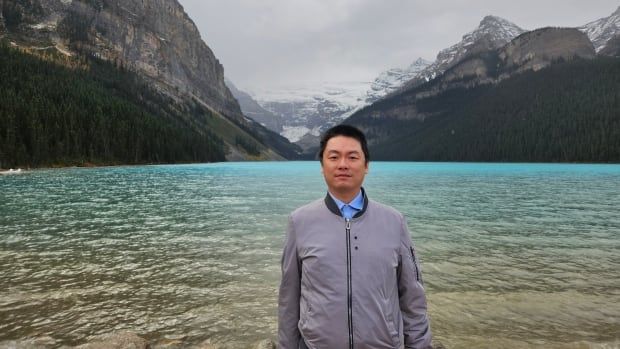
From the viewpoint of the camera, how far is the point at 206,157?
182750 millimetres

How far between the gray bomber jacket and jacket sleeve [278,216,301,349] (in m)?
0.01

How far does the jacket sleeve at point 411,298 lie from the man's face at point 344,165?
656mm

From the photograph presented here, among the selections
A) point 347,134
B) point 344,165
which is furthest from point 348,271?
point 347,134

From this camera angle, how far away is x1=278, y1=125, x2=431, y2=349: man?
12.6ft

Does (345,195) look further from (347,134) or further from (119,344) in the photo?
(119,344)

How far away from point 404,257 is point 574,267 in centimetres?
1459

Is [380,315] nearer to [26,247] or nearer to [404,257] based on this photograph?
[404,257]

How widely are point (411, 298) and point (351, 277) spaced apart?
32.4 inches

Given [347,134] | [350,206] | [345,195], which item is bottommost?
[350,206]

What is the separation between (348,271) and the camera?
386 centimetres

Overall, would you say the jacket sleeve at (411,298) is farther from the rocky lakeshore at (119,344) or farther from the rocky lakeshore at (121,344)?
the rocky lakeshore at (119,344)

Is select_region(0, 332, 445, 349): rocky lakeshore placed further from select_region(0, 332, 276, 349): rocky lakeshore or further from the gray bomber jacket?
the gray bomber jacket

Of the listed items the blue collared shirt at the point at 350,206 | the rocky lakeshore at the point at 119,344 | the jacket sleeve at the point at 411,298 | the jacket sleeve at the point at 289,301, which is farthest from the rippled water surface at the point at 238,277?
the blue collared shirt at the point at 350,206

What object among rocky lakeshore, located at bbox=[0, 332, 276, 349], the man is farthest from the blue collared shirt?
rocky lakeshore, located at bbox=[0, 332, 276, 349]
